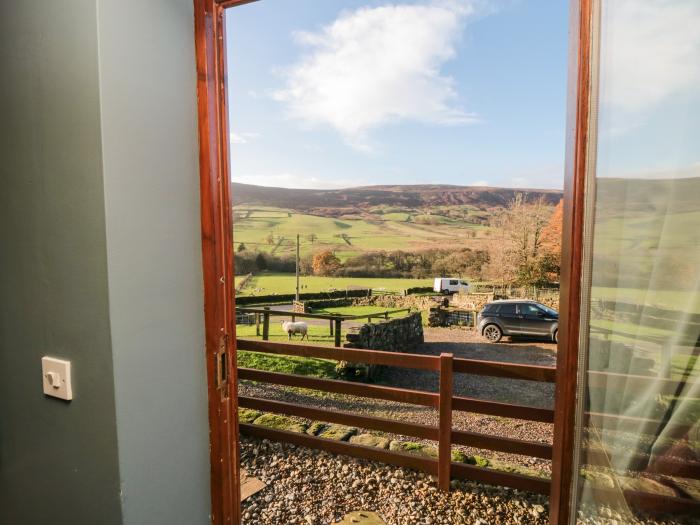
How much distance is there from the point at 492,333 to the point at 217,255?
38.3 feet

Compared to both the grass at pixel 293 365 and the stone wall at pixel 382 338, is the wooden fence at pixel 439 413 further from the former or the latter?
the grass at pixel 293 365

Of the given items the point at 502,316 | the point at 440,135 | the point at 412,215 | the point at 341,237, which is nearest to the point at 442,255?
the point at 412,215

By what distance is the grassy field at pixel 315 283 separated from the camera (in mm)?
10602

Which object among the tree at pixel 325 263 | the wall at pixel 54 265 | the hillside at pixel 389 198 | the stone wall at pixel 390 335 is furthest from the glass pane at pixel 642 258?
the tree at pixel 325 263

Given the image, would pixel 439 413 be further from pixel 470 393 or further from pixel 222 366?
pixel 470 393

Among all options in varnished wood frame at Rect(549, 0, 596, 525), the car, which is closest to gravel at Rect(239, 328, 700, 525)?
varnished wood frame at Rect(549, 0, 596, 525)

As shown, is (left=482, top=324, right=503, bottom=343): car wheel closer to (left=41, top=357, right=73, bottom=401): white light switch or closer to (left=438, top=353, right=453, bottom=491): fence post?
(left=438, top=353, right=453, bottom=491): fence post

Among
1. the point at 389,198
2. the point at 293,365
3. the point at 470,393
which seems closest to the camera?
the point at 470,393

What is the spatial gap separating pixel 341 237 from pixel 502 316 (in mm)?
5656

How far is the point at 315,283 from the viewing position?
1191 cm

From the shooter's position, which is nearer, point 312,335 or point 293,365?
point 293,365

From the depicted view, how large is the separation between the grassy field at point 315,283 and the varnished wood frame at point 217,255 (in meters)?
9.15

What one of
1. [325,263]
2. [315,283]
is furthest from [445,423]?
[315,283]

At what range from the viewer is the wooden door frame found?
71 centimetres
